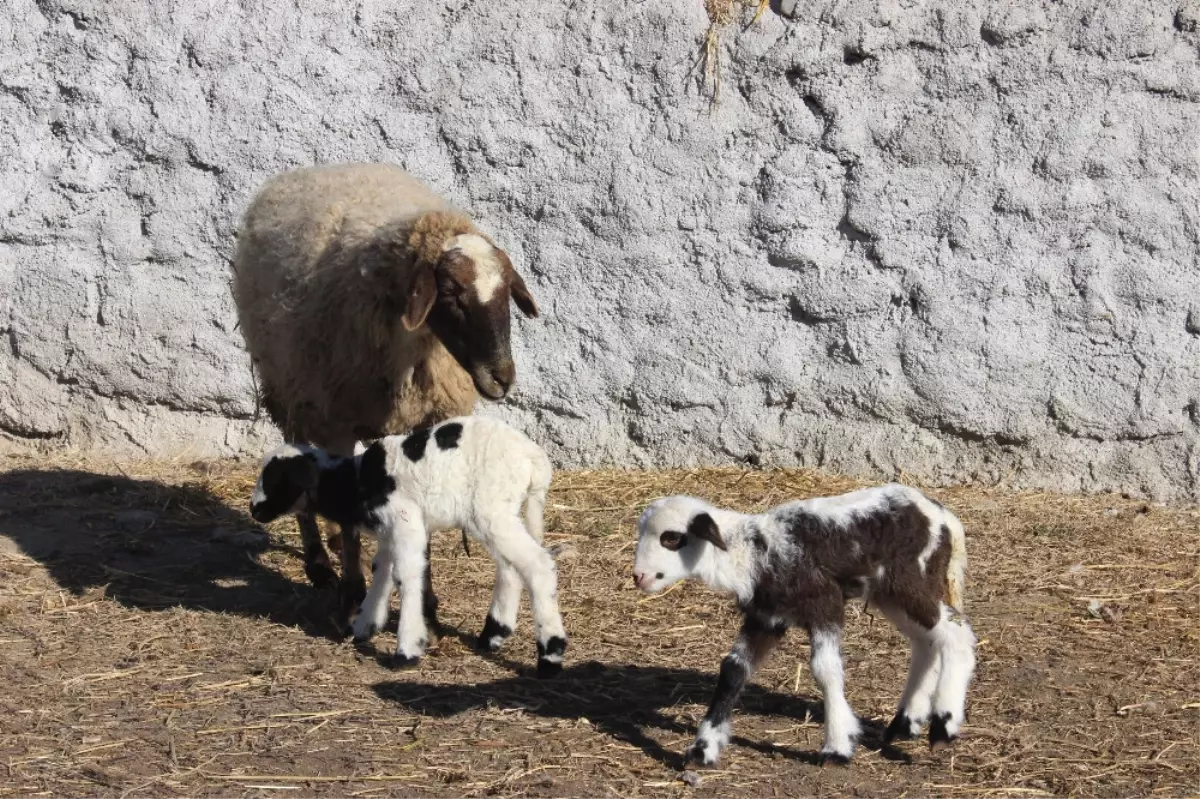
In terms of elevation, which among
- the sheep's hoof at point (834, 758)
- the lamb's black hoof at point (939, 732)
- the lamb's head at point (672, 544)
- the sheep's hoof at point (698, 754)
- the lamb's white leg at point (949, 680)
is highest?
the lamb's head at point (672, 544)

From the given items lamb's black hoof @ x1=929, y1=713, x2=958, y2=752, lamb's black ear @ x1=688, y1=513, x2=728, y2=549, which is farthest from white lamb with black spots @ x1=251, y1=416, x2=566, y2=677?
lamb's black hoof @ x1=929, y1=713, x2=958, y2=752

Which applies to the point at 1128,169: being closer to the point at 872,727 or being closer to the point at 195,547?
the point at 872,727

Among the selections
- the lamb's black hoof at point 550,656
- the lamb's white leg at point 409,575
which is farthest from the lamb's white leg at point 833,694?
the lamb's white leg at point 409,575

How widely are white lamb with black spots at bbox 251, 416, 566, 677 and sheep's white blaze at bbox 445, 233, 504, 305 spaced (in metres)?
0.72

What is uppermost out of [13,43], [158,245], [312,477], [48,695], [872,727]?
[13,43]

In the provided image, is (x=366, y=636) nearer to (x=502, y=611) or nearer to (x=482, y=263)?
(x=502, y=611)

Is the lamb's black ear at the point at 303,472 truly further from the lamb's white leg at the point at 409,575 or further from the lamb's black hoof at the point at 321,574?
the lamb's black hoof at the point at 321,574

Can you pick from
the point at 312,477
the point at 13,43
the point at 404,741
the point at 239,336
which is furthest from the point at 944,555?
the point at 13,43

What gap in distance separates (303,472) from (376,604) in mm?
617

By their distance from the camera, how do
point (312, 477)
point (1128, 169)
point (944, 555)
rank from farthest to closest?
point (1128, 169) < point (312, 477) < point (944, 555)

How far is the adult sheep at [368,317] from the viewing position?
608cm

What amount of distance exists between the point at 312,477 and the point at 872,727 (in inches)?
95.9

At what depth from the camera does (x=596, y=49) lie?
28.3 ft

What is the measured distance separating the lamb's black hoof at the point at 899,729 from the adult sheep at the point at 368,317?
2.34 m
